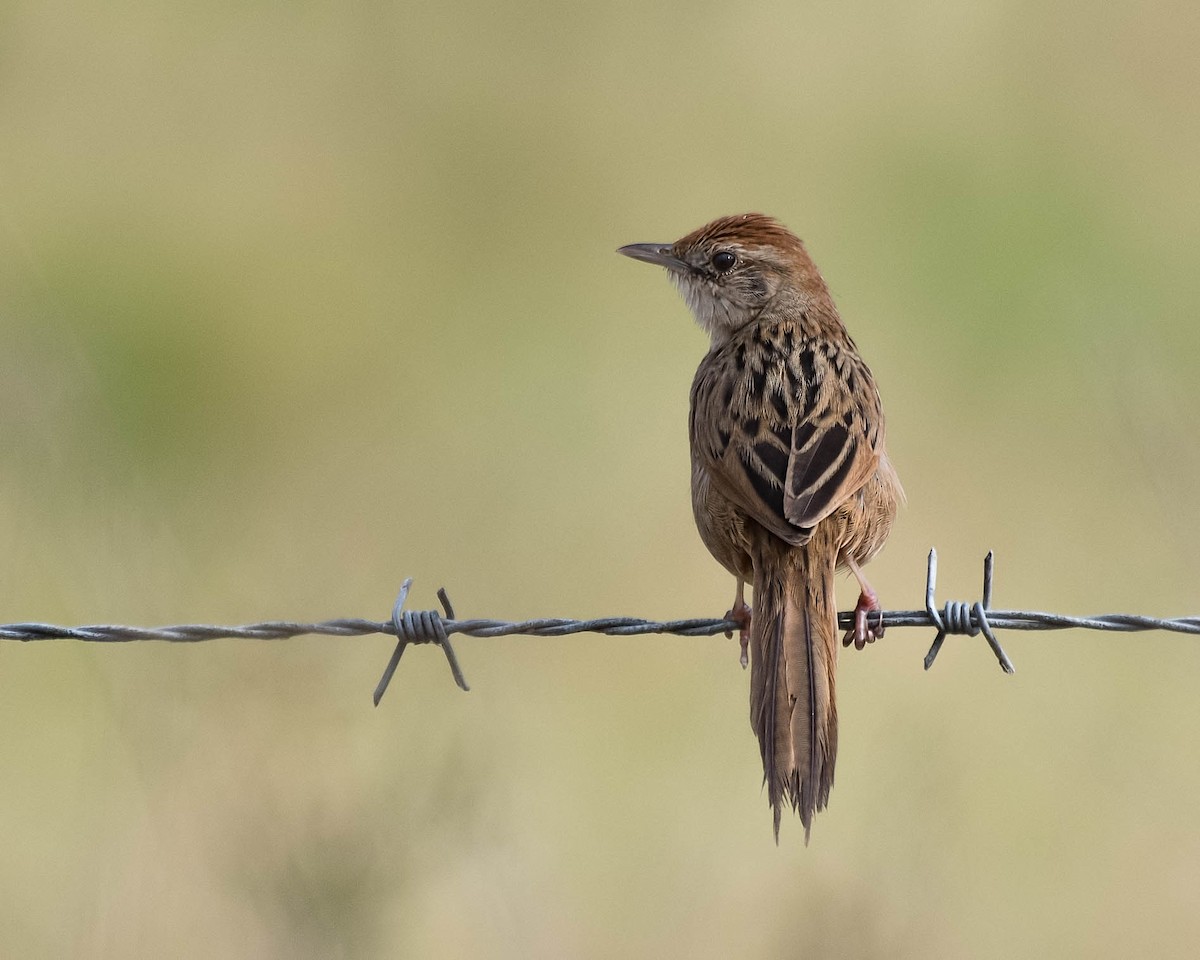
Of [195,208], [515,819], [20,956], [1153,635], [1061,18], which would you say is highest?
[1061,18]

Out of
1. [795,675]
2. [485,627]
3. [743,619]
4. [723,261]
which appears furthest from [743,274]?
[485,627]

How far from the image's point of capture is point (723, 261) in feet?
25.8

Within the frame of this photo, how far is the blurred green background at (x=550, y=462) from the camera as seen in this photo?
697 centimetres

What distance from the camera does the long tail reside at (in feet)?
16.9

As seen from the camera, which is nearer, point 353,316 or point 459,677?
point 459,677

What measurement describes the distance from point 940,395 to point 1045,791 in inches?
142

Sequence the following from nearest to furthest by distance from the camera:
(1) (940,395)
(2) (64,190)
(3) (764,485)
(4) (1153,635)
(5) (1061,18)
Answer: (3) (764,485)
(4) (1153,635)
(1) (940,395)
(2) (64,190)
(5) (1061,18)

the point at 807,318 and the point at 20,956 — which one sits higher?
the point at 807,318

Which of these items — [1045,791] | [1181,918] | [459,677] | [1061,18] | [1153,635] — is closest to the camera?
[459,677]

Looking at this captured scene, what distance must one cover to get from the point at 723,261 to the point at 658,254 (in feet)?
1.36

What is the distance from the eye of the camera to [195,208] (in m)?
13.6

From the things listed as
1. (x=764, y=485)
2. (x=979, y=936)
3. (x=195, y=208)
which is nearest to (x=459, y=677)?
(x=764, y=485)

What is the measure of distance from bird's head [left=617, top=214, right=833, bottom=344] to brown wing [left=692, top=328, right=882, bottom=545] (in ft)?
2.06

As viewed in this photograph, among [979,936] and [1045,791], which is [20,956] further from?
[1045,791]
